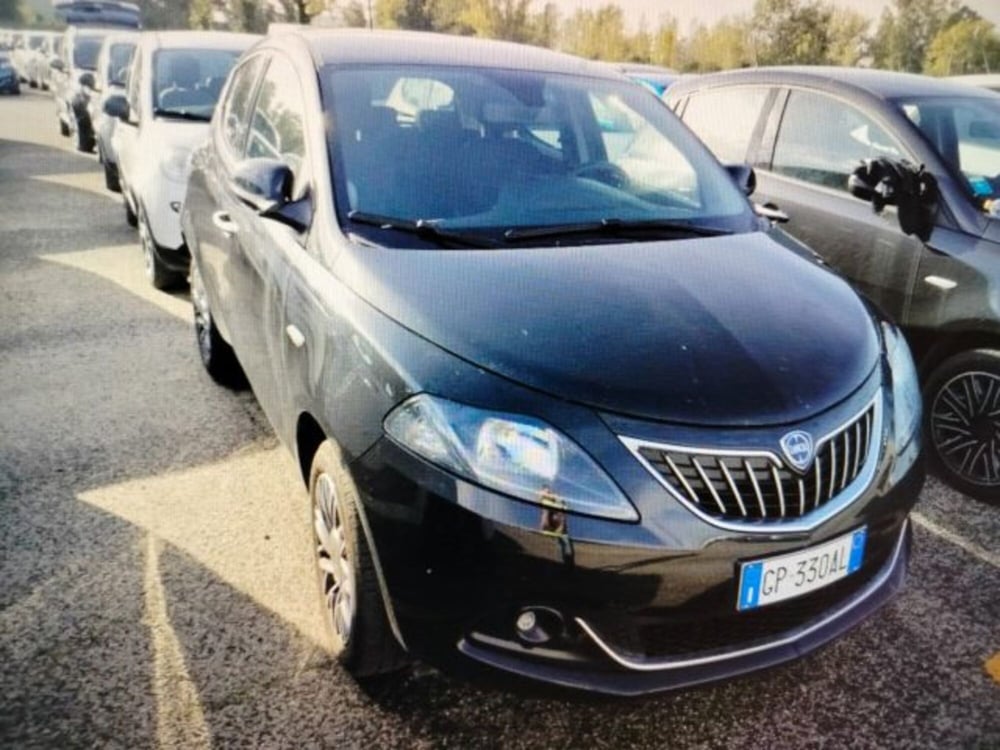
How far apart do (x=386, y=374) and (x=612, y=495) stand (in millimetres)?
598

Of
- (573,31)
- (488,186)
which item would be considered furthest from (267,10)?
(488,186)

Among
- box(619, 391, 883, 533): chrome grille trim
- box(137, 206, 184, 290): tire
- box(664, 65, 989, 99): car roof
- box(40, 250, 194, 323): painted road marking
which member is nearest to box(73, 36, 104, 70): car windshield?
box(40, 250, 194, 323): painted road marking

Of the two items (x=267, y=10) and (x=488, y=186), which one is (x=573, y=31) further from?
(x=488, y=186)

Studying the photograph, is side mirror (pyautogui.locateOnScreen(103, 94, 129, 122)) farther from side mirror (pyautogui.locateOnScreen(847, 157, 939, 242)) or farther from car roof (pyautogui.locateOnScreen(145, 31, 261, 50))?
side mirror (pyautogui.locateOnScreen(847, 157, 939, 242))

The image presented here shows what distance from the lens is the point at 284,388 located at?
8.94ft

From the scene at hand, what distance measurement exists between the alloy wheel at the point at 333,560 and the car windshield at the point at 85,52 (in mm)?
13044

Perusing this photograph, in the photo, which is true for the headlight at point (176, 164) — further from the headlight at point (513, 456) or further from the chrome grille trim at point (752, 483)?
the chrome grille trim at point (752, 483)

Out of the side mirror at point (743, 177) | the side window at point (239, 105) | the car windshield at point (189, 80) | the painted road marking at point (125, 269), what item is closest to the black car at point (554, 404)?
the side mirror at point (743, 177)

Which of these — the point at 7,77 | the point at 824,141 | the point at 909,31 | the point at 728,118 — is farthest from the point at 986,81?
the point at 909,31

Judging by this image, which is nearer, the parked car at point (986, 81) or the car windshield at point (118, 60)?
the parked car at point (986, 81)

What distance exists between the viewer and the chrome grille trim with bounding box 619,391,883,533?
1887mm

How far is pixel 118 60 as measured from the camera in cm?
952

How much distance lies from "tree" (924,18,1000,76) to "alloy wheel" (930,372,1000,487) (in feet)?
163

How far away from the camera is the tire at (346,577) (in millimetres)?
2156
